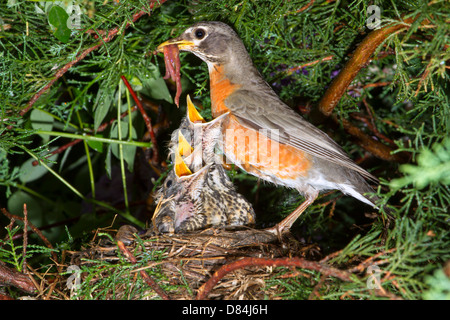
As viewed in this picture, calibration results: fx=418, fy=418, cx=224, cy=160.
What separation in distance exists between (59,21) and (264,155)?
1237 millimetres

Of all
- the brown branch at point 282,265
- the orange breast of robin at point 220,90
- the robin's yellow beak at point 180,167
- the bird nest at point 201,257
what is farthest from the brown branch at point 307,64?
the brown branch at point 282,265

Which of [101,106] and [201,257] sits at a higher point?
[101,106]

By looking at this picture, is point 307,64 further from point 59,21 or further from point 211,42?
point 59,21

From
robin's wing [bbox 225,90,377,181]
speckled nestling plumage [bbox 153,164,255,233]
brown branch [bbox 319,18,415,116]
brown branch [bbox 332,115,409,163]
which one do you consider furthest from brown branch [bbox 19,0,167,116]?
Result: brown branch [bbox 332,115,409,163]

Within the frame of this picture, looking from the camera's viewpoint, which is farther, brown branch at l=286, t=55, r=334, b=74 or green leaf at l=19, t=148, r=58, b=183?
green leaf at l=19, t=148, r=58, b=183

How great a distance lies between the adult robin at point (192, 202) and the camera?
2.48m

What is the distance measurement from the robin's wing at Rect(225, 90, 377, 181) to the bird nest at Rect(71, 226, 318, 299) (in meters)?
0.52

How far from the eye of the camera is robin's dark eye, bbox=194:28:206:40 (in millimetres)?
2318

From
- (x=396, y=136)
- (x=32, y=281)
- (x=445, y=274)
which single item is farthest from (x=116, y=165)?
(x=445, y=274)

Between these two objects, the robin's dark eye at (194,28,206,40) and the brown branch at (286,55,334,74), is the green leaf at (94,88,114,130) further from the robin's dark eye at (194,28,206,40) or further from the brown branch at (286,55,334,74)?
the brown branch at (286,55,334,74)

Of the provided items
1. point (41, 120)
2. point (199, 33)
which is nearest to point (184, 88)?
point (199, 33)

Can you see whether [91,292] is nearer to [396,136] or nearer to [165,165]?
[165,165]

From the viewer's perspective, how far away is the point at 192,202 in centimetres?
254

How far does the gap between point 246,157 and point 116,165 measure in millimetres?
1389
